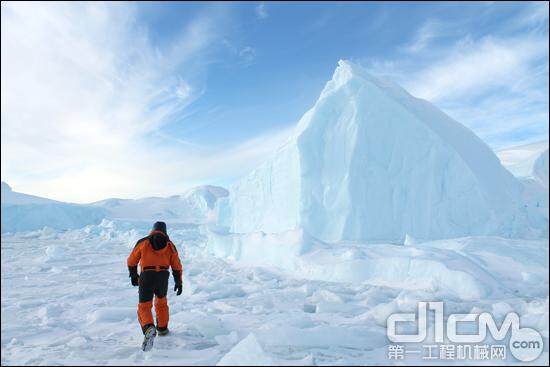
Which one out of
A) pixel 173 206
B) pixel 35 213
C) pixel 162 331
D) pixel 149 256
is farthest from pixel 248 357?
pixel 173 206

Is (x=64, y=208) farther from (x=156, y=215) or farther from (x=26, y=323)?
(x=26, y=323)

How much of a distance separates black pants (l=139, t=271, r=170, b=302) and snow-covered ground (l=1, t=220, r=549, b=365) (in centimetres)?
44

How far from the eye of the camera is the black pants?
378cm

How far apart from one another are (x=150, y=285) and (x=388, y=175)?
8.72m

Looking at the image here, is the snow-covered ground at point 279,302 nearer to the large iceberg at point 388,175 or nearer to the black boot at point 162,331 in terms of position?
the black boot at point 162,331

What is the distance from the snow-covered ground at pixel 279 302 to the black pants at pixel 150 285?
439 millimetres

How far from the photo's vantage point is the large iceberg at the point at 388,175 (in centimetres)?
1055

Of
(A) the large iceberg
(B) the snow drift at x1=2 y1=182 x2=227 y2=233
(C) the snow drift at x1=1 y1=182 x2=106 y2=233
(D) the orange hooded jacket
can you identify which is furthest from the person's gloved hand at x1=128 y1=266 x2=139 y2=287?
(C) the snow drift at x1=1 y1=182 x2=106 y2=233

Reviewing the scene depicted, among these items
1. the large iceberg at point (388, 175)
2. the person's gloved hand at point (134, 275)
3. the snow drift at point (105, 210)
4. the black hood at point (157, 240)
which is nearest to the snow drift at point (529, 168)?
the large iceberg at point (388, 175)

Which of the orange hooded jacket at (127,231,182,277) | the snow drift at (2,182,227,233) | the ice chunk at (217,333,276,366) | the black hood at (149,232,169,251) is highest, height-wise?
the snow drift at (2,182,227,233)

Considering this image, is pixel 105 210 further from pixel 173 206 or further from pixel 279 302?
pixel 279 302

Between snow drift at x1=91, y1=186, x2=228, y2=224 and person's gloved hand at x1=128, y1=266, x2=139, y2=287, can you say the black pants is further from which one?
snow drift at x1=91, y1=186, x2=228, y2=224

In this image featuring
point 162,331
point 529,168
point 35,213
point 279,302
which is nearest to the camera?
point 162,331

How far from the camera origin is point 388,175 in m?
11.1
